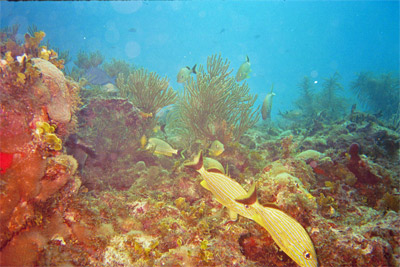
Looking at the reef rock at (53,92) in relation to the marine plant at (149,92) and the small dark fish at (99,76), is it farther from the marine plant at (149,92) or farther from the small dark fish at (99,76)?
the small dark fish at (99,76)

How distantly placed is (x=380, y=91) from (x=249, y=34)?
385ft

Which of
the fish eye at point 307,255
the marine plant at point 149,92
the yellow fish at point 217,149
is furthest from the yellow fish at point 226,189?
the marine plant at point 149,92

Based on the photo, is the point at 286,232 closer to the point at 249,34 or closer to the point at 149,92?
the point at 149,92

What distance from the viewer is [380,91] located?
54.5 ft

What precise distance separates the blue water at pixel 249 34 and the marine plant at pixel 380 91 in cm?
5193

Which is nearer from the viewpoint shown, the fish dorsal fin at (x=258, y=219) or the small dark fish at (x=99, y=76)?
the fish dorsal fin at (x=258, y=219)

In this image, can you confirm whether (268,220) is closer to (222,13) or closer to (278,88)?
(278,88)

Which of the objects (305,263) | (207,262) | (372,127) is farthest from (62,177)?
(372,127)

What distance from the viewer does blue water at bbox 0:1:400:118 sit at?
232 feet

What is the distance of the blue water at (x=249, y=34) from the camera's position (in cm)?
7075

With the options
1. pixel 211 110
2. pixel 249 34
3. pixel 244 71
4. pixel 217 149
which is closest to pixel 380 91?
pixel 244 71

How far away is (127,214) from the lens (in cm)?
251

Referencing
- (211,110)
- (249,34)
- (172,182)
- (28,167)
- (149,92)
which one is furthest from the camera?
(249,34)

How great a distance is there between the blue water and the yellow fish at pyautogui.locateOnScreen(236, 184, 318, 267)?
72.1 metres
